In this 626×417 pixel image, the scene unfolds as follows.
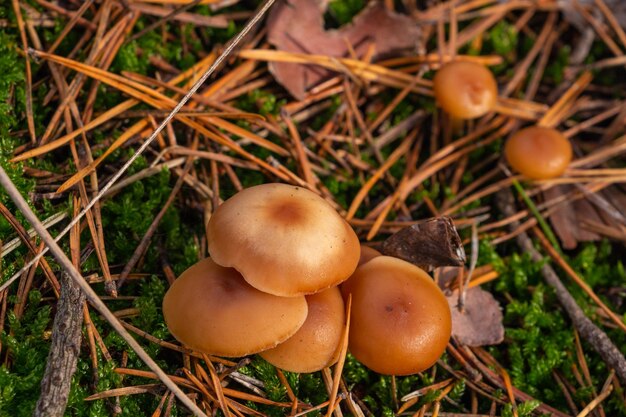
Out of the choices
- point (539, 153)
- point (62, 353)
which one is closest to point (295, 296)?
point (62, 353)

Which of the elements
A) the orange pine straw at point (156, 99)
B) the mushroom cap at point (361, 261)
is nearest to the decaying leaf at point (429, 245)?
the mushroom cap at point (361, 261)

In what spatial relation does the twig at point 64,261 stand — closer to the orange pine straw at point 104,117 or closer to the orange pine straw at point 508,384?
the orange pine straw at point 104,117

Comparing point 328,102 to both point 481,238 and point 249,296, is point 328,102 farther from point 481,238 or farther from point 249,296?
point 249,296

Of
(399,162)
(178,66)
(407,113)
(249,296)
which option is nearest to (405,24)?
(407,113)

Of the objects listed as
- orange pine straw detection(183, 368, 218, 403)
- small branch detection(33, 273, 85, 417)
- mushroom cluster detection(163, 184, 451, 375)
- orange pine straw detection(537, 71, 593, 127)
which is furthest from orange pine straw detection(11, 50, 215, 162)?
orange pine straw detection(537, 71, 593, 127)

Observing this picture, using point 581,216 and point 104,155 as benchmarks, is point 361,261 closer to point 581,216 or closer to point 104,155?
point 104,155

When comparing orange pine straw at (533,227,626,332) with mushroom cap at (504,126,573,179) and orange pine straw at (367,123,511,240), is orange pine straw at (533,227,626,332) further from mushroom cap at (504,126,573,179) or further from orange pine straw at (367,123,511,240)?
orange pine straw at (367,123,511,240)

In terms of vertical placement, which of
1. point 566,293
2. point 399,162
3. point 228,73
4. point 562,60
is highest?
point 228,73
